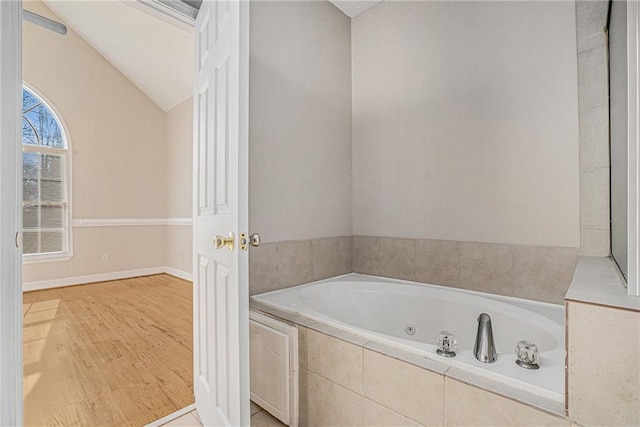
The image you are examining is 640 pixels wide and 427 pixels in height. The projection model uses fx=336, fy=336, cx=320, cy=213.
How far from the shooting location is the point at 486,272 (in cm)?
203

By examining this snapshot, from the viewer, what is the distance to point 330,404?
1428mm

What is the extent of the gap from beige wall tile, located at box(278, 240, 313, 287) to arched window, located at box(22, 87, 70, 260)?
4042mm

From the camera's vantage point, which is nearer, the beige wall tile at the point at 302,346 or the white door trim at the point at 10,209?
the white door trim at the point at 10,209

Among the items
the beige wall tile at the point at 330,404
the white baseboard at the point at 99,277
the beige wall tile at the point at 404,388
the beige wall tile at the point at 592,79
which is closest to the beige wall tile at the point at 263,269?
the beige wall tile at the point at 330,404

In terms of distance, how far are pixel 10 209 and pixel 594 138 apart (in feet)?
7.88

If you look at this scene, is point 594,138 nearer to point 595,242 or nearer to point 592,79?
point 592,79

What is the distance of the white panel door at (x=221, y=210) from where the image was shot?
1224mm

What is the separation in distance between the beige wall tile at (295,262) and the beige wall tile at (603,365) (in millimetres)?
1621

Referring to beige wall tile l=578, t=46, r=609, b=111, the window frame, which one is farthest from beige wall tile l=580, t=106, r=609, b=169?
the window frame

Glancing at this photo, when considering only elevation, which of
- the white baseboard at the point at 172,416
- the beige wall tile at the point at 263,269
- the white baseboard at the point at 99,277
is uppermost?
the beige wall tile at the point at 263,269

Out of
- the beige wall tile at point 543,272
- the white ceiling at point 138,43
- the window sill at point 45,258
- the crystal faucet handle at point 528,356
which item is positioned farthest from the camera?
the window sill at point 45,258

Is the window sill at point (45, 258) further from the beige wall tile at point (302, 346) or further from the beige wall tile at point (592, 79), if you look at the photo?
the beige wall tile at point (592, 79)

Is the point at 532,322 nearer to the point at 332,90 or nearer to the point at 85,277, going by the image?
the point at 332,90

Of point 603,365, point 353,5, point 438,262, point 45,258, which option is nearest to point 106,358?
point 438,262
